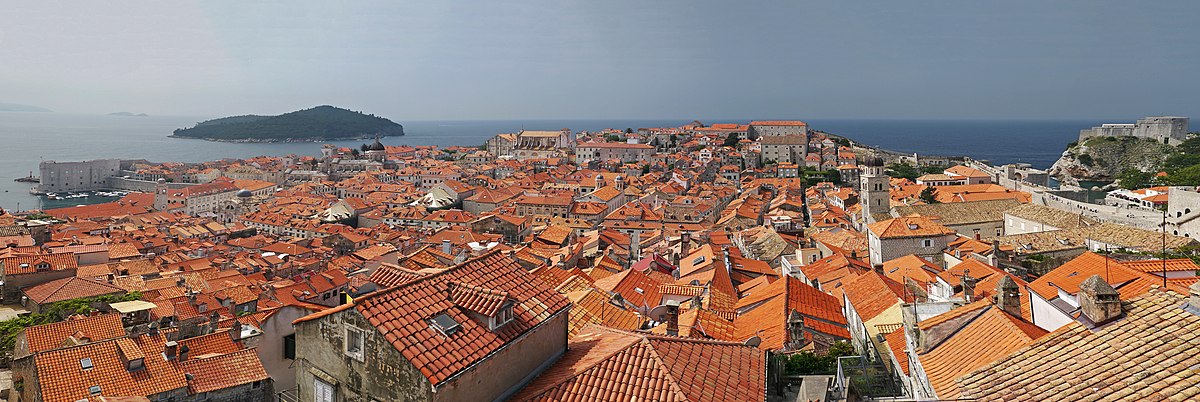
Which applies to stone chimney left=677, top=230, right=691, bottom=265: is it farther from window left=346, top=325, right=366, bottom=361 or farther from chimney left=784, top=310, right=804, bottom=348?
window left=346, top=325, right=366, bottom=361

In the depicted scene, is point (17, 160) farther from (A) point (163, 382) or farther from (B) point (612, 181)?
(A) point (163, 382)

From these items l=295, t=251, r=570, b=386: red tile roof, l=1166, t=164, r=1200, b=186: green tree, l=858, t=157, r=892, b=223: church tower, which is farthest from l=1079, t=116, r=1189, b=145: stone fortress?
l=295, t=251, r=570, b=386: red tile roof

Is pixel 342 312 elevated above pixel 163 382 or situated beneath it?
elevated above

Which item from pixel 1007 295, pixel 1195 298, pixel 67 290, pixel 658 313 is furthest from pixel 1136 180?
pixel 67 290

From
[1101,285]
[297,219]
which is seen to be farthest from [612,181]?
[1101,285]

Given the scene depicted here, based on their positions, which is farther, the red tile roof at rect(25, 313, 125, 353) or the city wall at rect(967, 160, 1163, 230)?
the city wall at rect(967, 160, 1163, 230)

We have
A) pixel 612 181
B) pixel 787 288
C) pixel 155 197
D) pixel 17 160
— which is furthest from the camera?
pixel 17 160

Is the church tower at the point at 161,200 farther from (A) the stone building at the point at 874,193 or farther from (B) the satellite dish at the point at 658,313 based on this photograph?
(B) the satellite dish at the point at 658,313

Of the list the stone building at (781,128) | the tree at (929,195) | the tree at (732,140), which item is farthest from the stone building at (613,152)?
the tree at (929,195)
